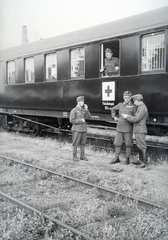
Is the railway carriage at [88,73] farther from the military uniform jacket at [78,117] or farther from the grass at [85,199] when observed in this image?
the grass at [85,199]

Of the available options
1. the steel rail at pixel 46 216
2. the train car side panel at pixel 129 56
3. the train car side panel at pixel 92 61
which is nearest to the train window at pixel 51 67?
the train car side panel at pixel 92 61

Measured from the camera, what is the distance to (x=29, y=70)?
35.4ft

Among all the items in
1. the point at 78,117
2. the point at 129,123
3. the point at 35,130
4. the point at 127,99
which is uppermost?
the point at 127,99

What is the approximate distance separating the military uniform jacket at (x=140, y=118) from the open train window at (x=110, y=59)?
1752 millimetres

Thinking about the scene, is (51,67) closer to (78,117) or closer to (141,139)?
(78,117)

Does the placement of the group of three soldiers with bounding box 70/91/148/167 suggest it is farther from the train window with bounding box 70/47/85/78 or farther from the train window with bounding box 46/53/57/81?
the train window with bounding box 46/53/57/81

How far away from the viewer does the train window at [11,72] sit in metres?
11.6

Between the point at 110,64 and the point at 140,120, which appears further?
the point at 110,64

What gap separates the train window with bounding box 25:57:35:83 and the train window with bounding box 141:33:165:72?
474 cm

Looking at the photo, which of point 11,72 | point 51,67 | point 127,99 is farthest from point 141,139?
point 11,72

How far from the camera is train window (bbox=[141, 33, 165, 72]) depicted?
22.3 ft

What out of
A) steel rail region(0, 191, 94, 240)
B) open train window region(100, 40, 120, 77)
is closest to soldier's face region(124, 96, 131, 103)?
open train window region(100, 40, 120, 77)

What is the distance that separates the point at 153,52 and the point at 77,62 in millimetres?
2699

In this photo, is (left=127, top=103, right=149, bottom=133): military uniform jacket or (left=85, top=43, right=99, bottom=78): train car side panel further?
(left=85, top=43, right=99, bottom=78): train car side panel
